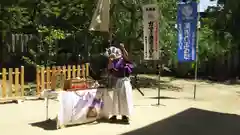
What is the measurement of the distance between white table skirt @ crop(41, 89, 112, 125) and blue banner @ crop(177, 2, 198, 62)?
5.32m

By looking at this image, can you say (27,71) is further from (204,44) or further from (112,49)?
(112,49)

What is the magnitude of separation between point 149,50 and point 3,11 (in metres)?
10.6

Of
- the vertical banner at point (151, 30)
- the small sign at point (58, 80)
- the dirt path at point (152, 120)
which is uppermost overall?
the vertical banner at point (151, 30)

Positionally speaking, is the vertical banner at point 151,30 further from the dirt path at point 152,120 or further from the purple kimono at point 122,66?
the purple kimono at point 122,66

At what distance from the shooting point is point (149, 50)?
1185 cm

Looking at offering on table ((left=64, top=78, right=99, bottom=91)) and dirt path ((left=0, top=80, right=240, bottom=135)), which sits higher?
offering on table ((left=64, top=78, right=99, bottom=91))

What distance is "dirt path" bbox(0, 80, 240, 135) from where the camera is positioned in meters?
7.91

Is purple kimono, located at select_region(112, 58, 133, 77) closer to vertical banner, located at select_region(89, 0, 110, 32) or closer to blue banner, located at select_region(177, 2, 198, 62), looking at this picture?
vertical banner, located at select_region(89, 0, 110, 32)

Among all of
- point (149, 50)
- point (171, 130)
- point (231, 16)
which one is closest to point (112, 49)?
point (171, 130)

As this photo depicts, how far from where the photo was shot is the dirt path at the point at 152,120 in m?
7.91

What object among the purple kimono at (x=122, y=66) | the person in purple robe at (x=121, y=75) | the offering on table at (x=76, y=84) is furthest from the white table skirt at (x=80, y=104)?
the purple kimono at (x=122, y=66)

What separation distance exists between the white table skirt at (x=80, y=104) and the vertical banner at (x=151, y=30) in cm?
352

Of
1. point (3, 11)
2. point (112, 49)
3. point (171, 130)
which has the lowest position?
point (171, 130)

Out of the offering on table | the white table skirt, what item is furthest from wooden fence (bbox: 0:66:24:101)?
the offering on table
